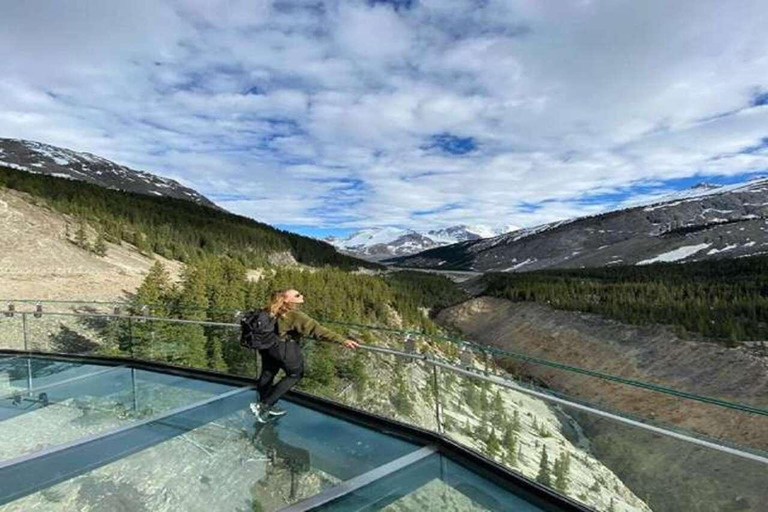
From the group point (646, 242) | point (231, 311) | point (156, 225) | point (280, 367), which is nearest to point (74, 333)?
point (231, 311)

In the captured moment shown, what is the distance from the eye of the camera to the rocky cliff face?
337 cm

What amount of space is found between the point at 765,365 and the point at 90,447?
4178 centimetres

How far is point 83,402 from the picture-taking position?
21.1 ft

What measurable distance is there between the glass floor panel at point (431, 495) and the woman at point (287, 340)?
77.1 inches

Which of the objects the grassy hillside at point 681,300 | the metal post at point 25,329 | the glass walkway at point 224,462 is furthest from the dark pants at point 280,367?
the grassy hillside at point 681,300

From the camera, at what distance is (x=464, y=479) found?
432 cm

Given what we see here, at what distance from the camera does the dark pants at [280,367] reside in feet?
19.3

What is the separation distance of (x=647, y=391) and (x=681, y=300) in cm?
5703

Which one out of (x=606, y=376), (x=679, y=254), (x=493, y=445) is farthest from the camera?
(x=679, y=254)

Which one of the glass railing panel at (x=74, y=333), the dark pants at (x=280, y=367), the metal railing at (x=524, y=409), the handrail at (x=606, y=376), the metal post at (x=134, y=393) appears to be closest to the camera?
the handrail at (x=606, y=376)

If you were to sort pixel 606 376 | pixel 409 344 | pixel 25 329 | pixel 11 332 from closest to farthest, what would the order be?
pixel 606 376 → pixel 409 344 → pixel 25 329 → pixel 11 332

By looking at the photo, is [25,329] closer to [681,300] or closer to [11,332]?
[11,332]

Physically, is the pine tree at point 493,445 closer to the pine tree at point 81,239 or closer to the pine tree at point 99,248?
the pine tree at point 99,248

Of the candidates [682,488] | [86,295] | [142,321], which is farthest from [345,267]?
[682,488]
